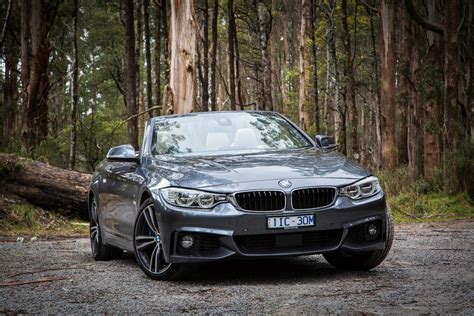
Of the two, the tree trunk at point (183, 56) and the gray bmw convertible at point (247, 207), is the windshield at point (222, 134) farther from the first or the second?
the tree trunk at point (183, 56)

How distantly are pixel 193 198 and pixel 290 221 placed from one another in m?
0.78

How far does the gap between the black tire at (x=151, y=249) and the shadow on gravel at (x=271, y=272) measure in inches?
4.5

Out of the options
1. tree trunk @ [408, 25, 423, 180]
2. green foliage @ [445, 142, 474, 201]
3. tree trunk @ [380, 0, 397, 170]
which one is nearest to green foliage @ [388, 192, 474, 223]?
green foliage @ [445, 142, 474, 201]

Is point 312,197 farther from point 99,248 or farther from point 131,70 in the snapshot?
point 131,70

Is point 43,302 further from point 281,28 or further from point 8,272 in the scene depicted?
point 281,28

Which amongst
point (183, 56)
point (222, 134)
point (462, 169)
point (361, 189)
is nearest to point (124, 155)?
point (222, 134)

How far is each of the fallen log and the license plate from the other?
826 centimetres

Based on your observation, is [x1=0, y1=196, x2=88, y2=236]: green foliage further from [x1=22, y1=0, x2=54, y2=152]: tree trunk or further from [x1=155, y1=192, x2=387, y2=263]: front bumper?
[x1=22, y1=0, x2=54, y2=152]: tree trunk

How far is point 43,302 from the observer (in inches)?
217

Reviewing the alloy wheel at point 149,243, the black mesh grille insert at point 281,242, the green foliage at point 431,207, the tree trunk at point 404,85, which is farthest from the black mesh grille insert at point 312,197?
the tree trunk at point 404,85

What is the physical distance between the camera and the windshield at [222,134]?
754 cm

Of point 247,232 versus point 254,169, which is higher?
point 254,169

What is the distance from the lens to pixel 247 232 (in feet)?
20.1

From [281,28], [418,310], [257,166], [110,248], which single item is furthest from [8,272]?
[281,28]
